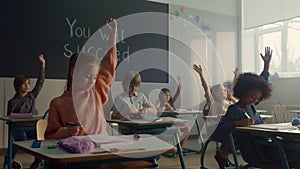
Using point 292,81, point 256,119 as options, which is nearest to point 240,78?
point 256,119

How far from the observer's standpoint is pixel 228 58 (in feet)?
24.5

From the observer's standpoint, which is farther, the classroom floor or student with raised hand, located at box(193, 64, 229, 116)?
student with raised hand, located at box(193, 64, 229, 116)

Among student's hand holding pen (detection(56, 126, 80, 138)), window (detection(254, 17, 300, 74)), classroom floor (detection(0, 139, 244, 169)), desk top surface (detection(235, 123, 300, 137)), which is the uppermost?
window (detection(254, 17, 300, 74))

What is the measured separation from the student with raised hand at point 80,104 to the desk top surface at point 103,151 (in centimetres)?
14

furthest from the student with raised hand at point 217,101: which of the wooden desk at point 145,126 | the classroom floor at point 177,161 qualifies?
the wooden desk at point 145,126

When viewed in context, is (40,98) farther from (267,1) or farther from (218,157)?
(267,1)

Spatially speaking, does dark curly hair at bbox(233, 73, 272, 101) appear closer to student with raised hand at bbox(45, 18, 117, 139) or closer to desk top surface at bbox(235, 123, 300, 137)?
desk top surface at bbox(235, 123, 300, 137)

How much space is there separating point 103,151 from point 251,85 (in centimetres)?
156

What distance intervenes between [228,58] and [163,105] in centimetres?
280

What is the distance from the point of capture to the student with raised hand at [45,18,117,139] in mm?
1803

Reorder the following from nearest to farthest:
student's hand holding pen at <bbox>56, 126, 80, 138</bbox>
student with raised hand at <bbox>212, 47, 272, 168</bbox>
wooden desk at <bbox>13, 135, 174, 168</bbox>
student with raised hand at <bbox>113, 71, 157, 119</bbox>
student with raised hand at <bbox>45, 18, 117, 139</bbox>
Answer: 1. wooden desk at <bbox>13, 135, 174, 168</bbox>
2. student's hand holding pen at <bbox>56, 126, 80, 138</bbox>
3. student with raised hand at <bbox>45, 18, 117, 139</bbox>
4. student with raised hand at <bbox>212, 47, 272, 168</bbox>
5. student with raised hand at <bbox>113, 71, 157, 119</bbox>

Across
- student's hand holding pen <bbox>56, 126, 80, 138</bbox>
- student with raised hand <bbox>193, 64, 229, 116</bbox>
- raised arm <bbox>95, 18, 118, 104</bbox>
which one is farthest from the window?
student's hand holding pen <bbox>56, 126, 80, 138</bbox>

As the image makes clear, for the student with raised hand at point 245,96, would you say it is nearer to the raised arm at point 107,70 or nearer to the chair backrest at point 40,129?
the raised arm at point 107,70

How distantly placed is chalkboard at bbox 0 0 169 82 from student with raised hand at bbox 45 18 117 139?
3.45 metres
